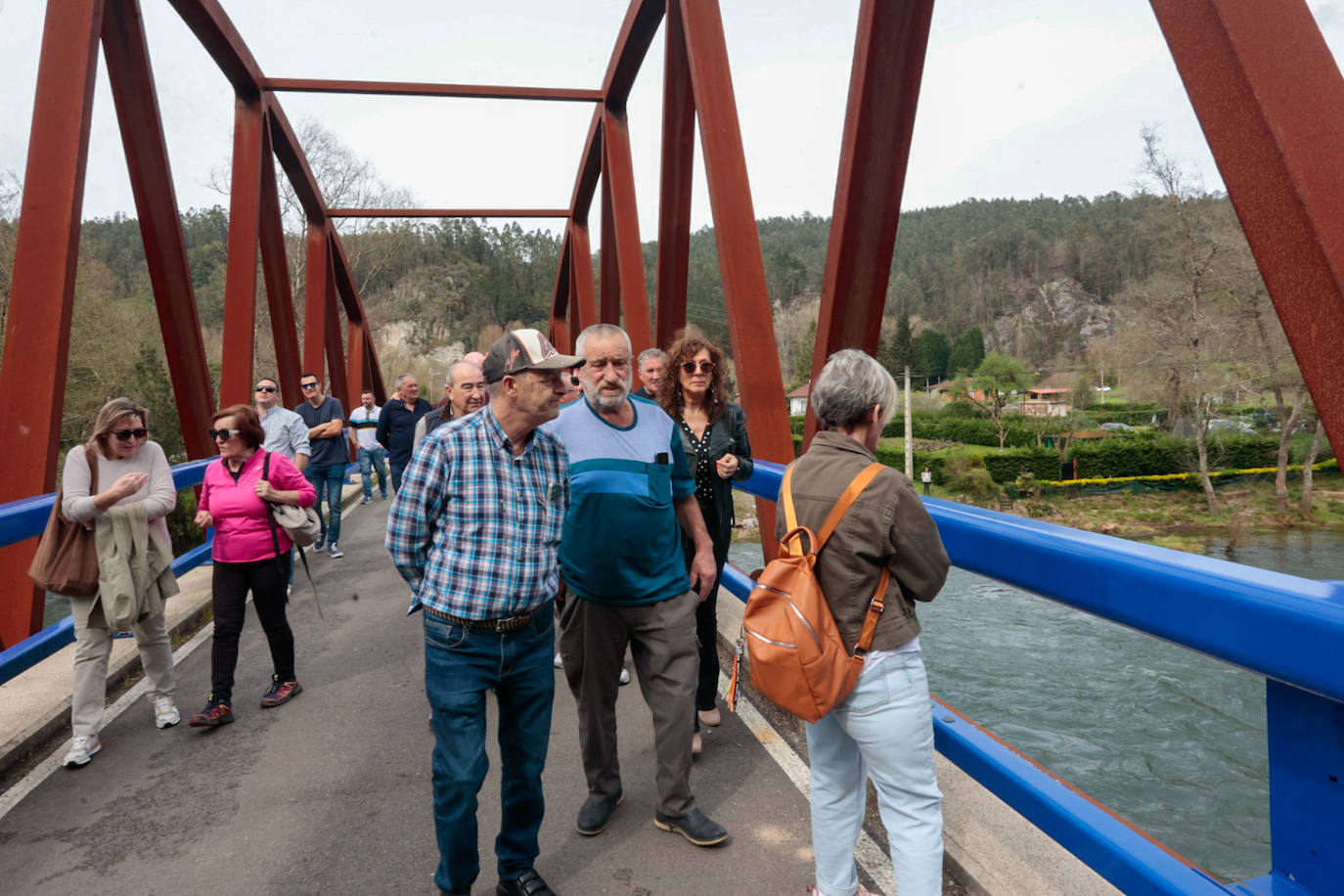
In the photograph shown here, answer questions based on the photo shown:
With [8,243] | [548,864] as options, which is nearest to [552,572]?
[548,864]

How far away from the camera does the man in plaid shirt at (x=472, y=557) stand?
2.29 metres

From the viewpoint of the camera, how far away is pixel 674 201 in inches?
263

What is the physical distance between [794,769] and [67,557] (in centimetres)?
314

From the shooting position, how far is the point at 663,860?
262 cm

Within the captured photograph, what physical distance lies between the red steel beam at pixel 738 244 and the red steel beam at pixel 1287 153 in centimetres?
288

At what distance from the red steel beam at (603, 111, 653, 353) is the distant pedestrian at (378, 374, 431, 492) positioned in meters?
2.06

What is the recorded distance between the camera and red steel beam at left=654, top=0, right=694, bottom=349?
6156 mm

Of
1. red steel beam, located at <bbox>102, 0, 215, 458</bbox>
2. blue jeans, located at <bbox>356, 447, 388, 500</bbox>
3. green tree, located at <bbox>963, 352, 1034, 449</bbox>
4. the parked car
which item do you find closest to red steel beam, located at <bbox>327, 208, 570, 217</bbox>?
blue jeans, located at <bbox>356, 447, 388, 500</bbox>

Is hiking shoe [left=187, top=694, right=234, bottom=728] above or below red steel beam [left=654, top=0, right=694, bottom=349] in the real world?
below

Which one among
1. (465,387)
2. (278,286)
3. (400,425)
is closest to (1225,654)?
(465,387)

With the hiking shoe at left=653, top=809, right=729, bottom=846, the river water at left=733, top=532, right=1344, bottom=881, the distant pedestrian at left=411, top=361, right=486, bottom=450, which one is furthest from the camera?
the river water at left=733, top=532, right=1344, bottom=881

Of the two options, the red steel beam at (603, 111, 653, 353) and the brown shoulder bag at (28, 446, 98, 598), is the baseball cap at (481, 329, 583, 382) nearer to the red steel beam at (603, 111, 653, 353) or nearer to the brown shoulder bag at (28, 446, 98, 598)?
the brown shoulder bag at (28, 446, 98, 598)

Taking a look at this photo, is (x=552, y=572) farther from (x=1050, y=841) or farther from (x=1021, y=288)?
(x=1021, y=288)

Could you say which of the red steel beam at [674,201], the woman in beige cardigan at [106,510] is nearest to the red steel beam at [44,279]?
the woman in beige cardigan at [106,510]
